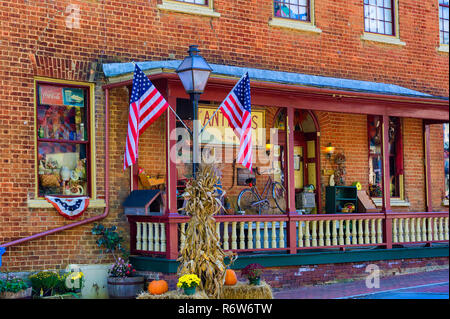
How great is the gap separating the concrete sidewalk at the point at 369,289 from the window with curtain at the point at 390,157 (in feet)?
9.59

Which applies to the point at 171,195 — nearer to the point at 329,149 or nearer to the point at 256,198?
the point at 256,198

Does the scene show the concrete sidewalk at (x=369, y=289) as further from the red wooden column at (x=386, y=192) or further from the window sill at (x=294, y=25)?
the window sill at (x=294, y=25)

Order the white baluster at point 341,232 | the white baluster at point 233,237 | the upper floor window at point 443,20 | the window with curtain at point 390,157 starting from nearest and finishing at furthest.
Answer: the white baluster at point 233,237 < the white baluster at point 341,232 < the window with curtain at point 390,157 < the upper floor window at point 443,20

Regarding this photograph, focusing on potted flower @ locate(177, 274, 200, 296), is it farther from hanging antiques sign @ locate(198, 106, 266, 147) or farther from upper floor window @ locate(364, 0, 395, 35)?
upper floor window @ locate(364, 0, 395, 35)

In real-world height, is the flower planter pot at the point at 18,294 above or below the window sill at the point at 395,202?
below

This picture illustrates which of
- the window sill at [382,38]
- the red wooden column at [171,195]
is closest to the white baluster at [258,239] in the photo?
the red wooden column at [171,195]

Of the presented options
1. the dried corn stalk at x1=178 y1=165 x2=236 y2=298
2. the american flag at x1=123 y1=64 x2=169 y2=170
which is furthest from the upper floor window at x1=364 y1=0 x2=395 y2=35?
the dried corn stalk at x1=178 y1=165 x2=236 y2=298

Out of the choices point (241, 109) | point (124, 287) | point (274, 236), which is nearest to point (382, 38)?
point (241, 109)

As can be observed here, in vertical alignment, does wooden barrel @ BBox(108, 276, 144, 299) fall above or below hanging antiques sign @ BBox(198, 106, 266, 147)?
below

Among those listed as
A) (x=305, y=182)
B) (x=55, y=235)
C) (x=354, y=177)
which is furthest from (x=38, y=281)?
(x=354, y=177)

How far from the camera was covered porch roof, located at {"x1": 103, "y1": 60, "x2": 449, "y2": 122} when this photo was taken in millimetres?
12766

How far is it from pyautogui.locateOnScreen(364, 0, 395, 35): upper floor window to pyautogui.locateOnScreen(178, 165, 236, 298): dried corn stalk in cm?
913

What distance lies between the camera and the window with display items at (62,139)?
12508 mm
